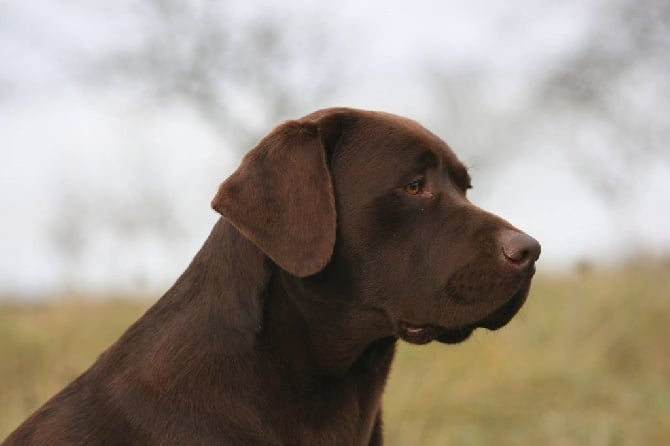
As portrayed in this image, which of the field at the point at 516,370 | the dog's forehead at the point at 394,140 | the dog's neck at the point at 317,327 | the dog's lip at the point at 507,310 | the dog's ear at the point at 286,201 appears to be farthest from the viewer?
the field at the point at 516,370

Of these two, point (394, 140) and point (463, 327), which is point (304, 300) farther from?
point (394, 140)

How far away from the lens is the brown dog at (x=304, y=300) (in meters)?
2.86

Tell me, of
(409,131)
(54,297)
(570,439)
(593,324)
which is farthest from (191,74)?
(409,131)

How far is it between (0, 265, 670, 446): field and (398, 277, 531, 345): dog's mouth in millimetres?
3016

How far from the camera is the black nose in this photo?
9.68ft

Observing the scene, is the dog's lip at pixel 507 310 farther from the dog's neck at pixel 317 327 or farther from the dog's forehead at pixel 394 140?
the dog's forehead at pixel 394 140

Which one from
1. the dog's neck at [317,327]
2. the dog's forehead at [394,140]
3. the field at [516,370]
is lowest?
the field at [516,370]

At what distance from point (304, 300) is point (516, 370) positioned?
177 inches

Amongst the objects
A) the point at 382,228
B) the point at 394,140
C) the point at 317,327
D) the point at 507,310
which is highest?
the point at 394,140

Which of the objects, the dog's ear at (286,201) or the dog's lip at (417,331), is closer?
the dog's ear at (286,201)

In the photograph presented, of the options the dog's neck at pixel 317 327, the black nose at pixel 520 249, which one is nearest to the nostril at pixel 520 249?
the black nose at pixel 520 249

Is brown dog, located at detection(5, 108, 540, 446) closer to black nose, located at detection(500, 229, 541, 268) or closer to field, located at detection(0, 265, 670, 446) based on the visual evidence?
black nose, located at detection(500, 229, 541, 268)

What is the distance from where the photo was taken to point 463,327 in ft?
10.2

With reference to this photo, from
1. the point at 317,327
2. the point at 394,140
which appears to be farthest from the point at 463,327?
the point at 394,140
